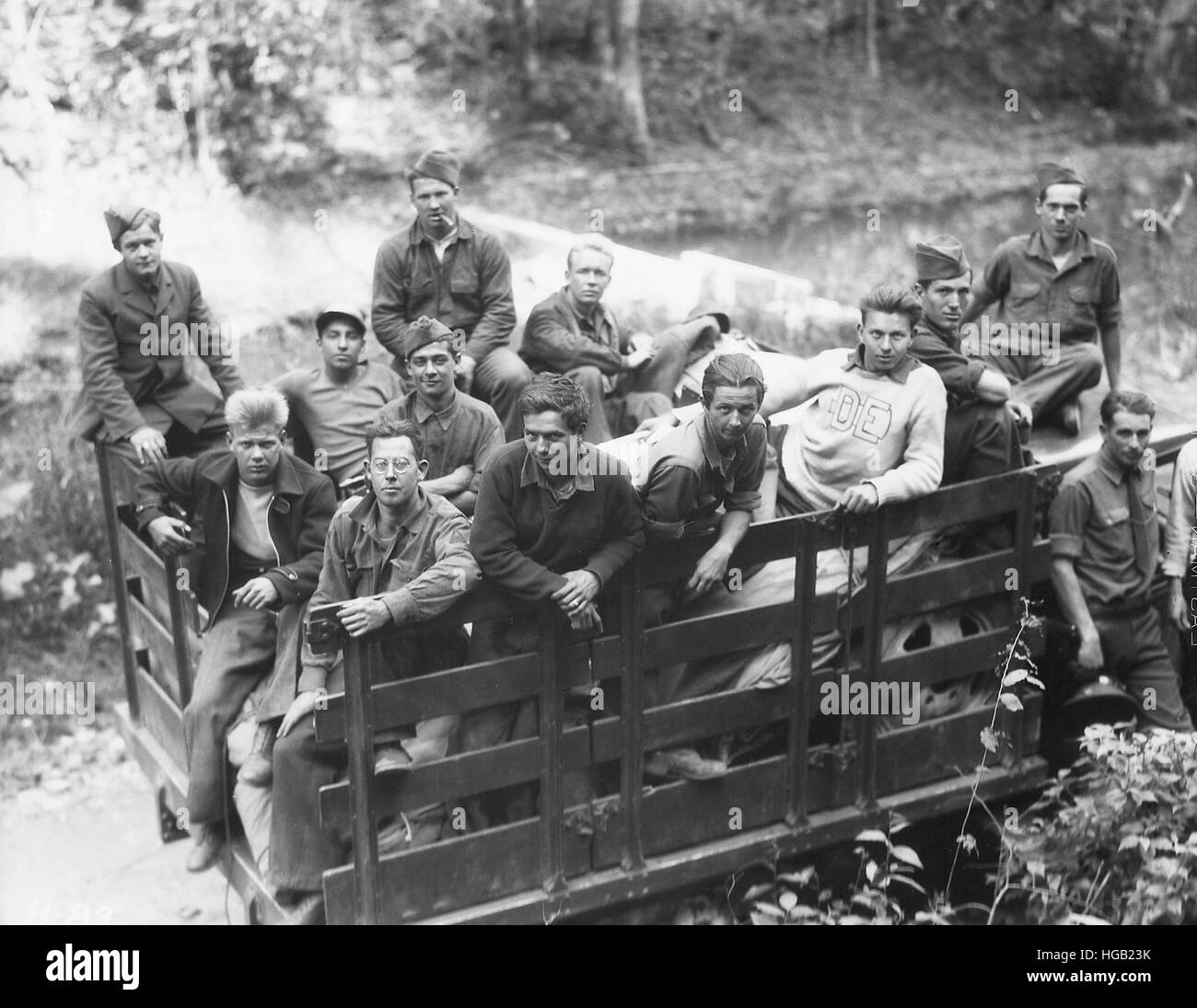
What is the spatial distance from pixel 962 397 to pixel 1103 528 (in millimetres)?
865

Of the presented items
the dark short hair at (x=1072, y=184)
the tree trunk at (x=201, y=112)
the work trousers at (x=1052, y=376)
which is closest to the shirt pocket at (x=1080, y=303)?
the work trousers at (x=1052, y=376)

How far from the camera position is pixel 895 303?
5.31 metres

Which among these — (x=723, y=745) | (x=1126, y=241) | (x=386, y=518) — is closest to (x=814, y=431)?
(x=723, y=745)

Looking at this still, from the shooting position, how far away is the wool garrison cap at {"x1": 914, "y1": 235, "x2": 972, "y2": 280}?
18.7 feet

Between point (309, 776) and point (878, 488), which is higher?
point (878, 488)

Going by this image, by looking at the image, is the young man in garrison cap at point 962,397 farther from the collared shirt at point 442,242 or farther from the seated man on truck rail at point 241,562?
the seated man on truck rail at point 241,562

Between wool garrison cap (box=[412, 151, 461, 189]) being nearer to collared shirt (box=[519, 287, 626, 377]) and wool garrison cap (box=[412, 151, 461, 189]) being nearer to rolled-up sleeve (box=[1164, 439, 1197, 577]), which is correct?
collared shirt (box=[519, 287, 626, 377])

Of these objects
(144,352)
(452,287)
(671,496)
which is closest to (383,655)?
(671,496)

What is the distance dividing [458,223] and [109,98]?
173 inches

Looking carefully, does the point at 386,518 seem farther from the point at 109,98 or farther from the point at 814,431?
the point at 109,98

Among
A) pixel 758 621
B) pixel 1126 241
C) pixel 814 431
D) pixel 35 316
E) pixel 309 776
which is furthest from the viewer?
pixel 1126 241

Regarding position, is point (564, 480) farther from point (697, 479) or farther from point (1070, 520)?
point (1070, 520)

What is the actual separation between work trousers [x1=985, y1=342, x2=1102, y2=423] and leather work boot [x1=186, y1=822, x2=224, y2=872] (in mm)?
3689

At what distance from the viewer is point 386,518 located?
4.81 m
